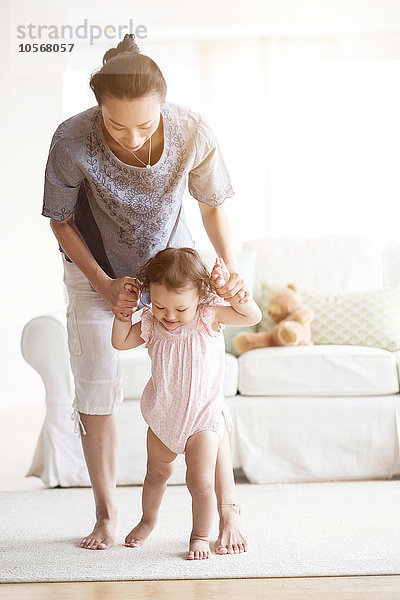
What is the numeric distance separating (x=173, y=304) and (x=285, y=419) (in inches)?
38.6

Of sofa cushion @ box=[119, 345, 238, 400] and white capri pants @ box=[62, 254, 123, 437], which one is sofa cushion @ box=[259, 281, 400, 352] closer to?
sofa cushion @ box=[119, 345, 238, 400]

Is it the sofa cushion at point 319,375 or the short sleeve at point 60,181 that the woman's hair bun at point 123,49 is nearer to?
the short sleeve at point 60,181

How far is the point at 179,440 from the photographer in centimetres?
173

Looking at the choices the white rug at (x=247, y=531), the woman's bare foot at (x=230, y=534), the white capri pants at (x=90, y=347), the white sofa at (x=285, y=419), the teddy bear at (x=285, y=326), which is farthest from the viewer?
the teddy bear at (x=285, y=326)

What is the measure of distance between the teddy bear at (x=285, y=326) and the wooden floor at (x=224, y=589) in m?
1.16

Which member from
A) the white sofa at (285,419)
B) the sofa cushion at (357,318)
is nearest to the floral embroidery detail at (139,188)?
the white sofa at (285,419)

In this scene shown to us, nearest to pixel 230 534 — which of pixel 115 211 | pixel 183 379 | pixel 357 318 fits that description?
pixel 183 379

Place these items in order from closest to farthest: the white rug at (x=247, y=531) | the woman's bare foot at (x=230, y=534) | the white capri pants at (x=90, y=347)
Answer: the white rug at (x=247, y=531), the woman's bare foot at (x=230, y=534), the white capri pants at (x=90, y=347)

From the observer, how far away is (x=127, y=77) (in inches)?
63.6

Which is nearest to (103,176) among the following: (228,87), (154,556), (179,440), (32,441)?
(179,440)

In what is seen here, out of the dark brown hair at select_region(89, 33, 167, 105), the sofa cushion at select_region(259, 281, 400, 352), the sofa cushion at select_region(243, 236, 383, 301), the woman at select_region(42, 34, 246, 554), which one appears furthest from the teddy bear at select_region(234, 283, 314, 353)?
the dark brown hair at select_region(89, 33, 167, 105)

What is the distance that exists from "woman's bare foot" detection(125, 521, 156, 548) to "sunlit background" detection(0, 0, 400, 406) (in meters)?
0.58

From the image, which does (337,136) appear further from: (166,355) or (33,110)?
(166,355)

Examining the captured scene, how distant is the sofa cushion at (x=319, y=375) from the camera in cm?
255
